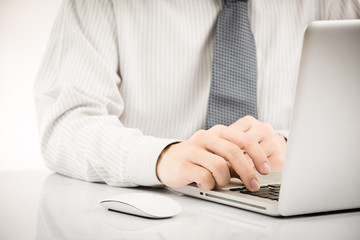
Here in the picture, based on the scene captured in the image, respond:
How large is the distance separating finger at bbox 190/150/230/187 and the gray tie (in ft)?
1.61

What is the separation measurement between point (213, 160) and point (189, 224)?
0.16 metres

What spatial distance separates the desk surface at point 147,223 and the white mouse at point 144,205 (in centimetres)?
1

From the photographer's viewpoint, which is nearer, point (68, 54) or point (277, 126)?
point (68, 54)

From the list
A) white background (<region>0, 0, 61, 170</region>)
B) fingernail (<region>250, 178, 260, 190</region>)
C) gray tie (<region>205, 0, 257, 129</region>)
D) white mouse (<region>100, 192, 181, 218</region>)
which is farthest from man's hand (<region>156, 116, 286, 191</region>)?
white background (<region>0, 0, 61, 170</region>)

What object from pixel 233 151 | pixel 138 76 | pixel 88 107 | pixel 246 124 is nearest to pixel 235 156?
pixel 233 151

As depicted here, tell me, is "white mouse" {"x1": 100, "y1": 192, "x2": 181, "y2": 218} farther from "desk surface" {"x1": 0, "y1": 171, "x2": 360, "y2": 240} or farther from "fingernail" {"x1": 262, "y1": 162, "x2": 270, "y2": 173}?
"fingernail" {"x1": 262, "y1": 162, "x2": 270, "y2": 173}

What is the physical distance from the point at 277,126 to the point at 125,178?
750 millimetres

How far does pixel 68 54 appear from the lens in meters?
1.18

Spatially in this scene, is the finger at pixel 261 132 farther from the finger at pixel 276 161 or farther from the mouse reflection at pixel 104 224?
the mouse reflection at pixel 104 224

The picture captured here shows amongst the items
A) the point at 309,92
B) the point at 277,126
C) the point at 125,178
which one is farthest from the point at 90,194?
the point at 277,126

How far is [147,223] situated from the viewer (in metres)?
0.62

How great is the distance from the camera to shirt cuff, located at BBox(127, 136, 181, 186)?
0.87 metres

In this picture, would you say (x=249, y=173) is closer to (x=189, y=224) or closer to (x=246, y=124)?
(x=189, y=224)

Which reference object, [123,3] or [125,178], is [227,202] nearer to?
[125,178]
